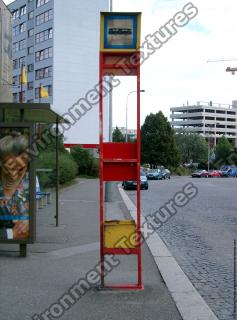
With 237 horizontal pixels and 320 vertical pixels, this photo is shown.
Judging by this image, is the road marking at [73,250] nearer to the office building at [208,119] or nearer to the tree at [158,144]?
the tree at [158,144]

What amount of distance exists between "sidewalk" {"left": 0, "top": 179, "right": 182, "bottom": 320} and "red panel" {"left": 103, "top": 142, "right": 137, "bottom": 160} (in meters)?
1.71

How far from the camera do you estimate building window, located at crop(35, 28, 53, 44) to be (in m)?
82.8

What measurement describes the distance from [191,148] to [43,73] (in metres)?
47.5

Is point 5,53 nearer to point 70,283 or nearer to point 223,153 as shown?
point 70,283

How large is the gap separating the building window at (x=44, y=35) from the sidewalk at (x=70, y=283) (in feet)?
246

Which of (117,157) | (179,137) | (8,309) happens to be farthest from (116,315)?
(179,137)

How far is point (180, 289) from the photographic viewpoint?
6.88m

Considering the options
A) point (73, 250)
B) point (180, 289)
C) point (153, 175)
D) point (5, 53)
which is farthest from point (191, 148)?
point (180, 289)

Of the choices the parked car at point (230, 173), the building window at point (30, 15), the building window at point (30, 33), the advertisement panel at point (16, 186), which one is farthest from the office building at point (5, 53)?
the parked car at point (230, 173)

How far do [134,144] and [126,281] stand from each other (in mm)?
1987

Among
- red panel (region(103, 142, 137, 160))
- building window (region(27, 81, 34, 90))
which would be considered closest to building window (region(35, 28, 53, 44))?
building window (region(27, 81, 34, 90))

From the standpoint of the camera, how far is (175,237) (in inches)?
475

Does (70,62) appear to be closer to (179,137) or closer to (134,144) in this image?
(179,137)

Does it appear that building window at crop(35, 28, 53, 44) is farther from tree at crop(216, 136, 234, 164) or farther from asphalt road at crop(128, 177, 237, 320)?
asphalt road at crop(128, 177, 237, 320)
